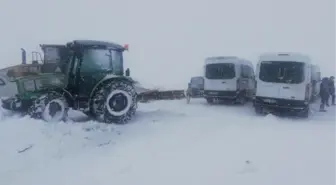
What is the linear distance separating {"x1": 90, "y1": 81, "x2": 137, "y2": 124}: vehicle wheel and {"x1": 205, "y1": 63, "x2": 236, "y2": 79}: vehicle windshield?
244 inches

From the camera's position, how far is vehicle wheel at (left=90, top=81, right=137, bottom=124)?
916 centimetres

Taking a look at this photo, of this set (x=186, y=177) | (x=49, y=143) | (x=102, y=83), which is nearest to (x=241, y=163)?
(x=186, y=177)

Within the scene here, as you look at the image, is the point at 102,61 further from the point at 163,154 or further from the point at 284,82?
the point at 284,82

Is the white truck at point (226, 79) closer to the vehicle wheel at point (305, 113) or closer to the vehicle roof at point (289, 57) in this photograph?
the vehicle roof at point (289, 57)

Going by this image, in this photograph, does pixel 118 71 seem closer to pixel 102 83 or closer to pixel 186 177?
pixel 102 83

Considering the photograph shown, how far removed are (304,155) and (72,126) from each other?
5.51m

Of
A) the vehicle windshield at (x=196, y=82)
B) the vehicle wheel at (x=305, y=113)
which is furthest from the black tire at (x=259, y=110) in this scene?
the vehicle windshield at (x=196, y=82)

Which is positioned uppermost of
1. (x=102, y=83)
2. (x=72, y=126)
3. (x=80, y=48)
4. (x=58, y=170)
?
(x=80, y=48)

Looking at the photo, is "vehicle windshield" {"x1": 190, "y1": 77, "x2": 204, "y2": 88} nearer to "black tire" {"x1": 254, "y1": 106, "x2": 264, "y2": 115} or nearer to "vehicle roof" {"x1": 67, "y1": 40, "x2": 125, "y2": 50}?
"black tire" {"x1": 254, "y1": 106, "x2": 264, "y2": 115}

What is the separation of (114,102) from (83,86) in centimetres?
103

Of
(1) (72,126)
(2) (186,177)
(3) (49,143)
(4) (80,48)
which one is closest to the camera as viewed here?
(2) (186,177)

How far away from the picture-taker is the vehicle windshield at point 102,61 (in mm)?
9484

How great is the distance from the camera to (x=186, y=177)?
5.95m

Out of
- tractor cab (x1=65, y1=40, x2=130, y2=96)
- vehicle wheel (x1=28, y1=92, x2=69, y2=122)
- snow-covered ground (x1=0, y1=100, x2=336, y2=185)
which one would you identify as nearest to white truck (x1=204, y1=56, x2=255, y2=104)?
snow-covered ground (x1=0, y1=100, x2=336, y2=185)
